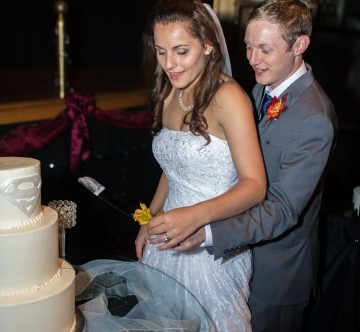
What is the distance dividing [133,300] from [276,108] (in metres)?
0.83

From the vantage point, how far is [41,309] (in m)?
1.40

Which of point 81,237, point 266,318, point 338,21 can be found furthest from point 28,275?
point 338,21

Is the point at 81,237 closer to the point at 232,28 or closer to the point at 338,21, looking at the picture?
the point at 232,28

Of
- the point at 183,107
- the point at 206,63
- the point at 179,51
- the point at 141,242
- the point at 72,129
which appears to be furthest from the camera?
the point at 72,129

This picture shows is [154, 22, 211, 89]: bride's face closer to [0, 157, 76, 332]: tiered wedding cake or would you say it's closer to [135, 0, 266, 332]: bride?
[135, 0, 266, 332]: bride

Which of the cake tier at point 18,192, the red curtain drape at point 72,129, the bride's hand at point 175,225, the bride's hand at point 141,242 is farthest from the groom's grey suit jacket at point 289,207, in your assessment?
the red curtain drape at point 72,129

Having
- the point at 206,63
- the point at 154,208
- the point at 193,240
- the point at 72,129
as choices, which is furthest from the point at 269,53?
the point at 72,129

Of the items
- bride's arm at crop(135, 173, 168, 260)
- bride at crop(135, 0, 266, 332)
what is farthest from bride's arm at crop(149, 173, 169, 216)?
bride at crop(135, 0, 266, 332)

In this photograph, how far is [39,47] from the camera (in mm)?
7219

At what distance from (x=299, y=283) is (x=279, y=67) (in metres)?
0.80

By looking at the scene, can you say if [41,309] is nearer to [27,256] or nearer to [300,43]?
[27,256]

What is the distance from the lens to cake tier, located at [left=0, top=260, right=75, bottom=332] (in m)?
1.36

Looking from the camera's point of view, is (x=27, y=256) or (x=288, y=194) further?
(x=288, y=194)

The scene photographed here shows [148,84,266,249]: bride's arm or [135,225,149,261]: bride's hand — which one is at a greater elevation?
[148,84,266,249]: bride's arm
